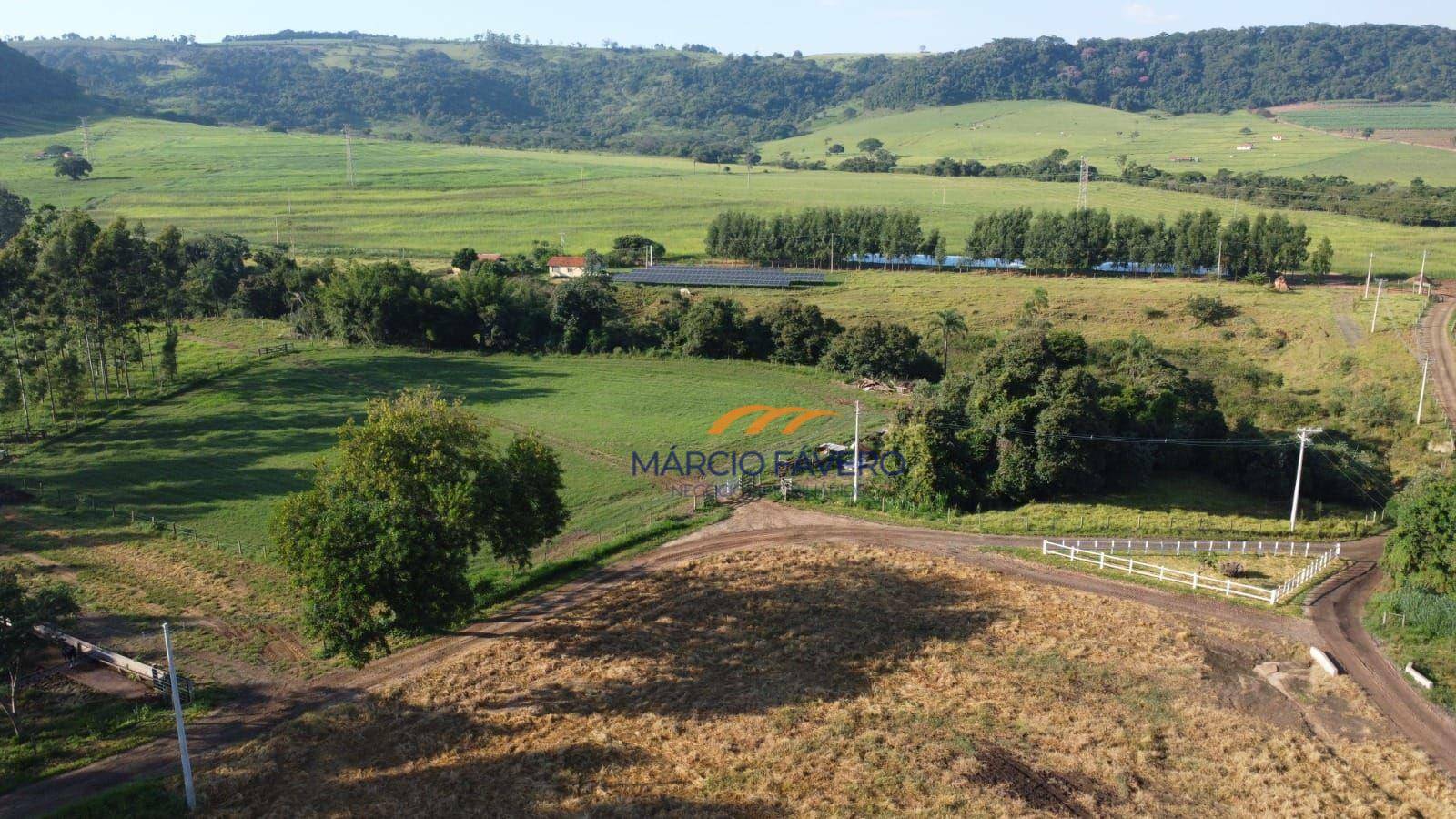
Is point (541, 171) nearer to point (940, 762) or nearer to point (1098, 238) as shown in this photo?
point (1098, 238)

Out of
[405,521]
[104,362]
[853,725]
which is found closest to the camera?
[853,725]

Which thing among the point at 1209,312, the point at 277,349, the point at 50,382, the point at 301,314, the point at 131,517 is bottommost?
the point at 131,517

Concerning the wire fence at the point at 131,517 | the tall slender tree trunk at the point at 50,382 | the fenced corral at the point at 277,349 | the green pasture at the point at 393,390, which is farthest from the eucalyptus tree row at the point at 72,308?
the wire fence at the point at 131,517

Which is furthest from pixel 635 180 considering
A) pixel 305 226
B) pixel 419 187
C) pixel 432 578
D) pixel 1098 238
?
pixel 432 578

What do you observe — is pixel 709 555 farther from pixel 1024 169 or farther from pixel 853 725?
pixel 1024 169

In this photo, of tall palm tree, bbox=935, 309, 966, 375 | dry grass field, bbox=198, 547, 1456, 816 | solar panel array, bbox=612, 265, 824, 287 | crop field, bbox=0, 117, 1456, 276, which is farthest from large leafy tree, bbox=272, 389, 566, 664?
crop field, bbox=0, 117, 1456, 276

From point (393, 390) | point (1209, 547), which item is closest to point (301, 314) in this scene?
point (393, 390)

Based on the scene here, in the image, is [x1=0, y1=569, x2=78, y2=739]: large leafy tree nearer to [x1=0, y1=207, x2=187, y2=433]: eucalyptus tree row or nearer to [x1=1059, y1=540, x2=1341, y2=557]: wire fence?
[x1=0, y1=207, x2=187, y2=433]: eucalyptus tree row
